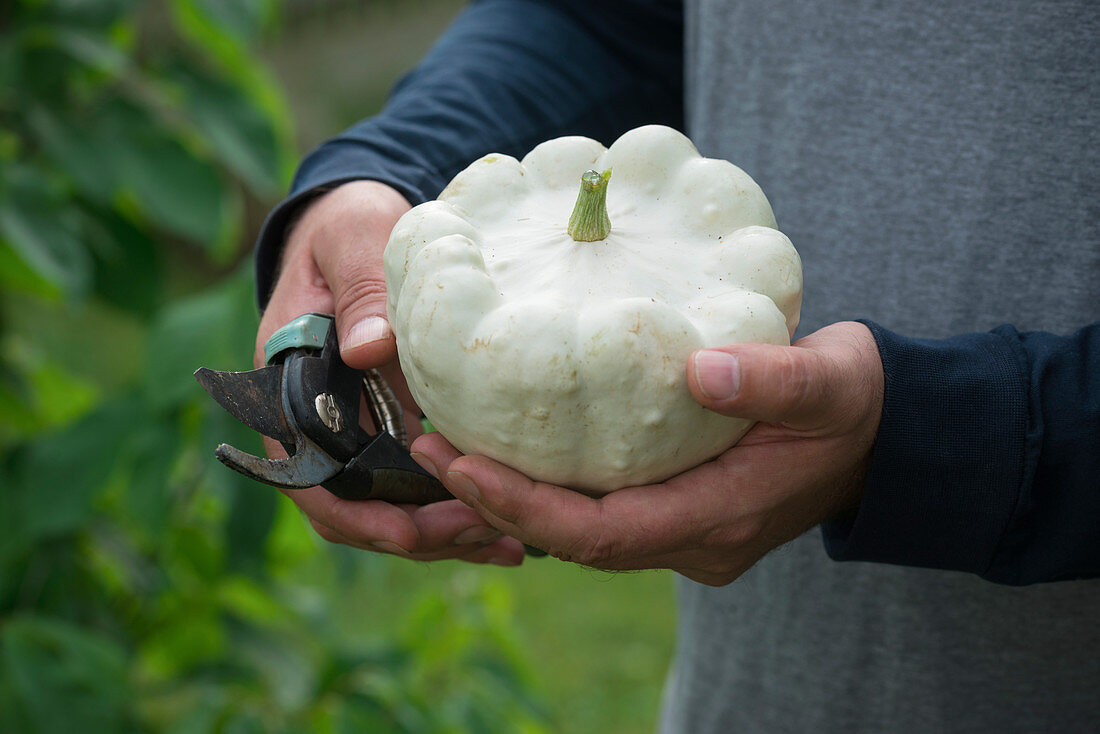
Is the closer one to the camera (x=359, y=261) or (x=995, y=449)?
(x=995, y=449)

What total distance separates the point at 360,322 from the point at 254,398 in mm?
149

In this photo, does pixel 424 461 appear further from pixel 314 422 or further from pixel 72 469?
pixel 72 469

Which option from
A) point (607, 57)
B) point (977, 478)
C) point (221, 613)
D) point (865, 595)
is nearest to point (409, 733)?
point (221, 613)

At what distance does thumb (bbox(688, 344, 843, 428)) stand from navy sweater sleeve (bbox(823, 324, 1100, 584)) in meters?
0.13

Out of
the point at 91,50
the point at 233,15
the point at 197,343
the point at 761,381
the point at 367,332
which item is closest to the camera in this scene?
the point at 761,381

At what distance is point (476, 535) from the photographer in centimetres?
116

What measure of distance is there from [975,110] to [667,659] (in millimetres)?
2708

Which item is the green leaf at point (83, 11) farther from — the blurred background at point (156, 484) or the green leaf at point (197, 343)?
the green leaf at point (197, 343)

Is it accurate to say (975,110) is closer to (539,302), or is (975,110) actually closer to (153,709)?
(539,302)

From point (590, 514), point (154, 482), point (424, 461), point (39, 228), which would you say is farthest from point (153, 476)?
point (590, 514)

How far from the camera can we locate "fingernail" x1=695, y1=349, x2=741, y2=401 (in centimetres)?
87

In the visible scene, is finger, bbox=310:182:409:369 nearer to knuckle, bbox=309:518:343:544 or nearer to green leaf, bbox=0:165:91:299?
knuckle, bbox=309:518:343:544

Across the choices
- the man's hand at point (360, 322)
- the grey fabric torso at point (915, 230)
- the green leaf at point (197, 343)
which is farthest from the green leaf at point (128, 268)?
the grey fabric torso at point (915, 230)

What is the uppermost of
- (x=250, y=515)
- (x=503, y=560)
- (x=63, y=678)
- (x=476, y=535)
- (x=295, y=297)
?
(x=295, y=297)
